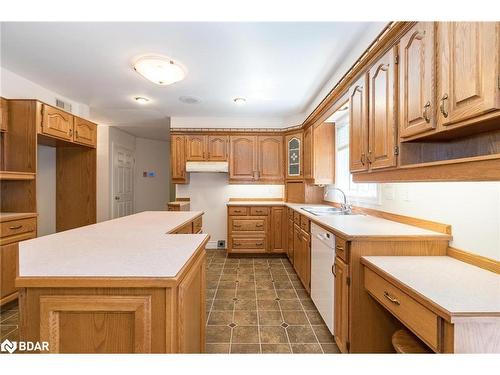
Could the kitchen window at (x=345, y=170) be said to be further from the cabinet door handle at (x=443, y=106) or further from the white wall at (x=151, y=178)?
the white wall at (x=151, y=178)

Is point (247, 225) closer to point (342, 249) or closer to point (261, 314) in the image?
point (261, 314)

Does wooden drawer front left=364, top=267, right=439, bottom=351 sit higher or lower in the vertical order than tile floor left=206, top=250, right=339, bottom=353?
higher

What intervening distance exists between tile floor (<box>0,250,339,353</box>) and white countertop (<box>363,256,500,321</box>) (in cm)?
97

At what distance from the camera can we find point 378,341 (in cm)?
153

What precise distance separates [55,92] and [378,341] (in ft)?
15.6

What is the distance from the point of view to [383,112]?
162cm

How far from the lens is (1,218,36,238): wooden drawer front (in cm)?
224

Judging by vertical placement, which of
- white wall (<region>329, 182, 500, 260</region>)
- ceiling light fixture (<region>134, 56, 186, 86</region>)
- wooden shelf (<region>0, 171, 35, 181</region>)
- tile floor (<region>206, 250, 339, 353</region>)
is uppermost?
ceiling light fixture (<region>134, 56, 186, 86</region>)

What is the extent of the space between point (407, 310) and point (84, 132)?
13.9 feet

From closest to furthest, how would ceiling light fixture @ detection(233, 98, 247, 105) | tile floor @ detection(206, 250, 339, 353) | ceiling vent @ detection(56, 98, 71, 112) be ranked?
tile floor @ detection(206, 250, 339, 353) → ceiling vent @ detection(56, 98, 71, 112) → ceiling light fixture @ detection(233, 98, 247, 105)

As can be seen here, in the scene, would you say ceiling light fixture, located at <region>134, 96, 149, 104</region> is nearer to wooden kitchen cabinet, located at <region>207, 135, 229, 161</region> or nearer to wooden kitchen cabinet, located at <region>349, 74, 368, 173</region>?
wooden kitchen cabinet, located at <region>207, 135, 229, 161</region>

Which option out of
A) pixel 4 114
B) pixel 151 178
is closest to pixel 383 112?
pixel 4 114

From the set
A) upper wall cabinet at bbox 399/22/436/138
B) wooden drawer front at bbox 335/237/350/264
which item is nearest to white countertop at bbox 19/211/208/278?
wooden drawer front at bbox 335/237/350/264
